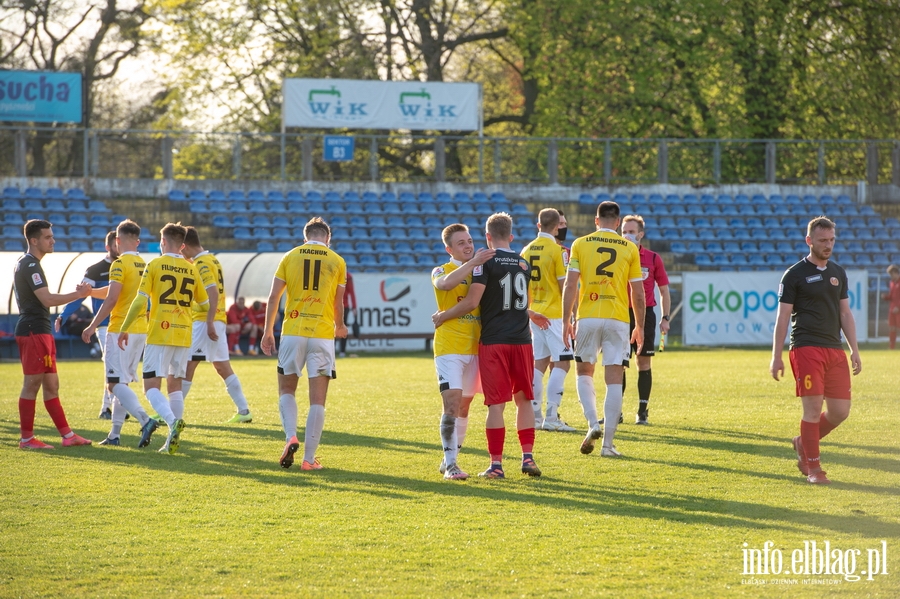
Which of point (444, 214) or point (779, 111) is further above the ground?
point (779, 111)

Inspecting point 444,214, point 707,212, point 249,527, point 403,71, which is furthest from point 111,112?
point 249,527

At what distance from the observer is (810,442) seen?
8258 millimetres

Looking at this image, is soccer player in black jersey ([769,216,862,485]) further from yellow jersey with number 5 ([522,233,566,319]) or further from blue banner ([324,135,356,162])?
blue banner ([324,135,356,162])

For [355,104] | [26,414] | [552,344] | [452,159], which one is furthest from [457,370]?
[452,159]

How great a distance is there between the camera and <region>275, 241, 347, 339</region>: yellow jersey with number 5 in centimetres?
898

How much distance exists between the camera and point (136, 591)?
218 inches

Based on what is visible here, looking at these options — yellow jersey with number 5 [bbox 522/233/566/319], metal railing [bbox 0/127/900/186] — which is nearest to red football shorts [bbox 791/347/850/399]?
yellow jersey with number 5 [bbox 522/233/566/319]

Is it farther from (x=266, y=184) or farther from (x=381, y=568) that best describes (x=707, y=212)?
(x=381, y=568)

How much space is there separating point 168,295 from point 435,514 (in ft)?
13.7

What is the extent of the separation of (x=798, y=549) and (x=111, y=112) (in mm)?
41373

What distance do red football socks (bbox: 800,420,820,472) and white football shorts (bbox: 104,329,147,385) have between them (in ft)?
20.1

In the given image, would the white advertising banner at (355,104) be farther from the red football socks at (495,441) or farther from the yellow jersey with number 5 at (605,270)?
the red football socks at (495,441)

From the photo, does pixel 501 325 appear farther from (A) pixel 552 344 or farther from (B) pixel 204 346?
(B) pixel 204 346

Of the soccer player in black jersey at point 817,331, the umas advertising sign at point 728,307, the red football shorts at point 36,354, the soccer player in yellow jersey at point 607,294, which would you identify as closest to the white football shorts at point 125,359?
the red football shorts at point 36,354
